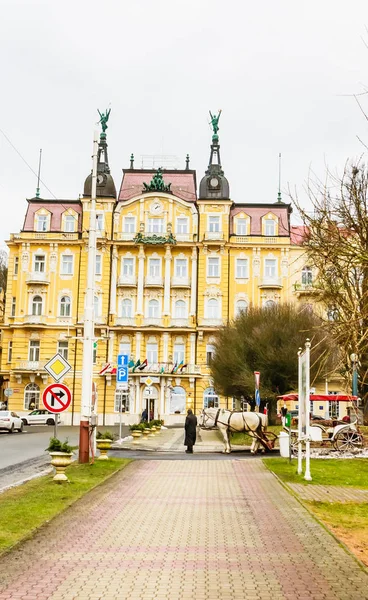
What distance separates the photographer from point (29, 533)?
33.4 ft

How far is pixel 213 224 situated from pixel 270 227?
17.1 feet

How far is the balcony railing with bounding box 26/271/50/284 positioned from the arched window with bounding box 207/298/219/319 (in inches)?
565

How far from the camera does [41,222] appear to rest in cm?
7338

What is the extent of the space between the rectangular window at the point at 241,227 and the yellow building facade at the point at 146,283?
0.29ft

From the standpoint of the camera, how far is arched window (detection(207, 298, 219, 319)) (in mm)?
71644

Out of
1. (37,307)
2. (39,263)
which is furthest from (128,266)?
(37,307)

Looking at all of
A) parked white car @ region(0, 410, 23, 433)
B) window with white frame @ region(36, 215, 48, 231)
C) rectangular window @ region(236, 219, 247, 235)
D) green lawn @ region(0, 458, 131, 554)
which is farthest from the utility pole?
window with white frame @ region(36, 215, 48, 231)

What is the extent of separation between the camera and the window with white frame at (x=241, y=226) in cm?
7281

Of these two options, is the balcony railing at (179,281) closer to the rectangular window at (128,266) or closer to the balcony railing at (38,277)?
the rectangular window at (128,266)

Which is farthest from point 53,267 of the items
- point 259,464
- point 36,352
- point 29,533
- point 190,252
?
point 29,533

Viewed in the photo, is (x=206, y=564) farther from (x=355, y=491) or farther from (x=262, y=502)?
(x=355, y=491)

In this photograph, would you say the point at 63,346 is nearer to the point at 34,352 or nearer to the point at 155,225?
the point at 34,352

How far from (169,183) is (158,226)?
4445 millimetres

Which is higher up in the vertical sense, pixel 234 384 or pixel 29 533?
pixel 234 384
